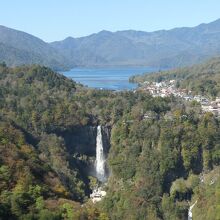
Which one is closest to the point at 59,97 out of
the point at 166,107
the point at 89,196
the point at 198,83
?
the point at 166,107

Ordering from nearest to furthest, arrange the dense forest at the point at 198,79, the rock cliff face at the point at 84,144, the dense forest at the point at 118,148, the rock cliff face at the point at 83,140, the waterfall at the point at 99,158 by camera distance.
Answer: the dense forest at the point at 118,148 < the waterfall at the point at 99,158 < the rock cliff face at the point at 84,144 < the rock cliff face at the point at 83,140 < the dense forest at the point at 198,79

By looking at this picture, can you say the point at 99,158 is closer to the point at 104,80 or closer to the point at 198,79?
the point at 198,79

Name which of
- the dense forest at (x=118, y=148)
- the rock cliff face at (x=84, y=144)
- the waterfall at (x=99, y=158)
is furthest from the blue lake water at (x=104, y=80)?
the waterfall at (x=99, y=158)

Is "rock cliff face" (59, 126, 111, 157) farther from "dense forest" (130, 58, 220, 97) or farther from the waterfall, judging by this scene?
"dense forest" (130, 58, 220, 97)

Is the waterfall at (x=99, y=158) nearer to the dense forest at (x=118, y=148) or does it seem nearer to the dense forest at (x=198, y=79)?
the dense forest at (x=118, y=148)

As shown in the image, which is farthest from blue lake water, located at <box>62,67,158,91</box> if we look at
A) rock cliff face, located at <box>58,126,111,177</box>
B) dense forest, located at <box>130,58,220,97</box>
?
rock cliff face, located at <box>58,126,111,177</box>

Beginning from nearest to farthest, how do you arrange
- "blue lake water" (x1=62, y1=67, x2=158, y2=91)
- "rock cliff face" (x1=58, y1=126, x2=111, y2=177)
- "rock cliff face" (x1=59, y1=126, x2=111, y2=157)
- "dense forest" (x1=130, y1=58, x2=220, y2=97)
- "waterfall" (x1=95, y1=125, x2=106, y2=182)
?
"waterfall" (x1=95, y1=125, x2=106, y2=182) → "rock cliff face" (x1=58, y1=126, x2=111, y2=177) → "rock cliff face" (x1=59, y1=126, x2=111, y2=157) → "dense forest" (x1=130, y1=58, x2=220, y2=97) → "blue lake water" (x1=62, y1=67, x2=158, y2=91)
